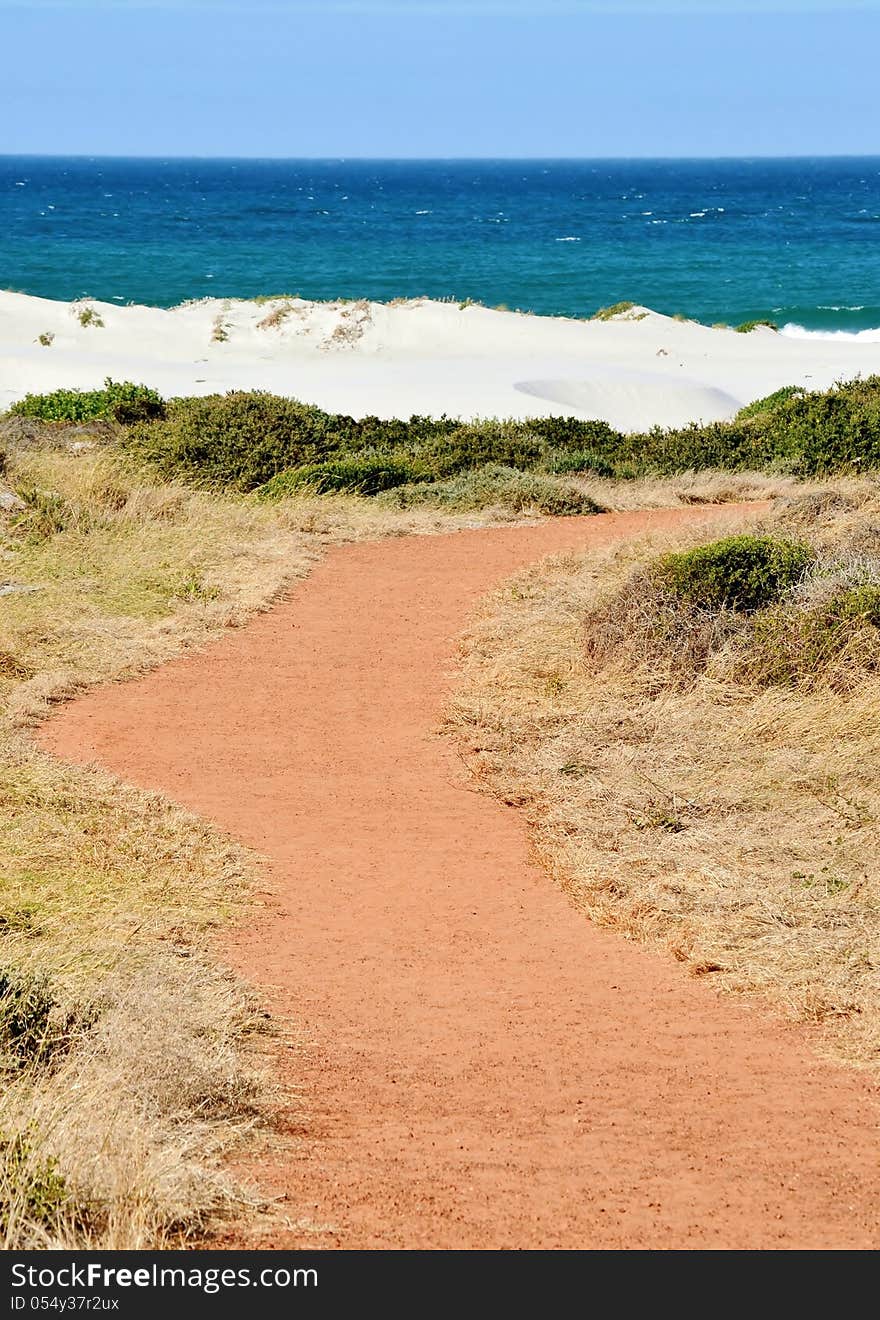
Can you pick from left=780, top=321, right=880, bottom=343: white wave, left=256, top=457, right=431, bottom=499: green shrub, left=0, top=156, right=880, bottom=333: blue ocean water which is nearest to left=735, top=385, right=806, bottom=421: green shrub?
left=256, top=457, right=431, bottom=499: green shrub

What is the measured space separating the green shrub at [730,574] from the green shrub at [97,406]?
11.8 meters

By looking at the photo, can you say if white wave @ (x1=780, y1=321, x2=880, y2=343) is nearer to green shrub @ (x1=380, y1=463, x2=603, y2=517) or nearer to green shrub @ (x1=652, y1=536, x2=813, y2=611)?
green shrub @ (x1=380, y1=463, x2=603, y2=517)

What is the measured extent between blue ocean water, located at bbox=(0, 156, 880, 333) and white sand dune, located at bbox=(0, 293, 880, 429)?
1664cm

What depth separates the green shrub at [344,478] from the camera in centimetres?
1702

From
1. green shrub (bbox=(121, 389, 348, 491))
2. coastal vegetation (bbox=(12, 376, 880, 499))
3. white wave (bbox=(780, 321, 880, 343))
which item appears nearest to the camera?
green shrub (bbox=(121, 389, 348, 491))

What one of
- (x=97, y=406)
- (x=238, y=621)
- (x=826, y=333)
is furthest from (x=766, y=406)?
(x=826, y=333)

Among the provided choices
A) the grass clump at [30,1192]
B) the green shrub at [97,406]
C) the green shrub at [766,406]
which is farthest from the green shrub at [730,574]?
the green shrub at [97,406]

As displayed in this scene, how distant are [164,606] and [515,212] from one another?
108 metres

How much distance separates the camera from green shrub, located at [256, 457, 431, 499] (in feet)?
55.8

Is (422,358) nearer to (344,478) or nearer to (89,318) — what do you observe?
(89,318)

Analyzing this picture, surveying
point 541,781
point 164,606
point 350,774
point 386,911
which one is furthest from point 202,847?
point 164,606

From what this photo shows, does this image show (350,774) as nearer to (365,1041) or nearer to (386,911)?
(386,911)

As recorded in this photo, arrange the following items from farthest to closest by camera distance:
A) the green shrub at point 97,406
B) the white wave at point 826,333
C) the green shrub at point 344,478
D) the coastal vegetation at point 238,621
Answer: the white wave at point 826,333
the green shrub at point 97,406
the green shrub at point 344,478
the coastal vegetation at point 238,621

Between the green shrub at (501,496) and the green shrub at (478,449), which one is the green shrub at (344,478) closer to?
the green shrub at (501,496)
